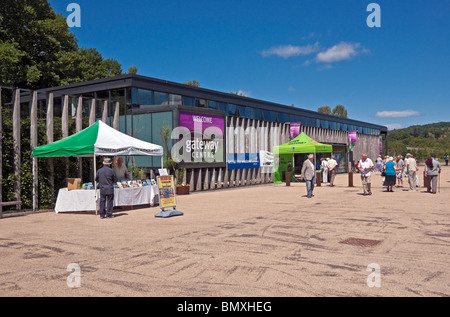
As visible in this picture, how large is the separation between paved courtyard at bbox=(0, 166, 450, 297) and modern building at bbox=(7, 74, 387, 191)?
25.1 ft

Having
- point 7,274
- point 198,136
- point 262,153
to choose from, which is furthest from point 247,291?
point 262,153

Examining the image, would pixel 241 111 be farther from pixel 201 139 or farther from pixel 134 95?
pixel 134 95

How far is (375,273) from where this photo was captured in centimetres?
553

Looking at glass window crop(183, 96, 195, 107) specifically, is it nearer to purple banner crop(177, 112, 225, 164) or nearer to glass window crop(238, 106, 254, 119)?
purple banner crop(177, 112, 225, 164)

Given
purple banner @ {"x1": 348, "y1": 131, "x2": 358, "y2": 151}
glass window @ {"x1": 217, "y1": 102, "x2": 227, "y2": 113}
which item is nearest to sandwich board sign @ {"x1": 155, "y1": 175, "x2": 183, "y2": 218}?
glass window @ {"x1": 217, "y1": 102, "x2": 227, "y2": 113}

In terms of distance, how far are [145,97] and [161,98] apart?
4.59ft

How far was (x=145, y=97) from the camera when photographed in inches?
941

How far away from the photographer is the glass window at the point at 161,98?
2474cm

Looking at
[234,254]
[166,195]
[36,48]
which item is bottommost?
[234,254]

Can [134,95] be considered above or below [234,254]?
above

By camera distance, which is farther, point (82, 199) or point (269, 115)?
point (269, 115)

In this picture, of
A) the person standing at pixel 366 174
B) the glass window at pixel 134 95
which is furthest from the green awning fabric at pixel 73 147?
the person standing at pixel 366 174

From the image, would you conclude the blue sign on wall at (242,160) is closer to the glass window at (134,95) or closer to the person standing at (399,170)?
the glass window at (134,95)

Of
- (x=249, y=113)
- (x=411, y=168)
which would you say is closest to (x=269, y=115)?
(x=249, y=113)
